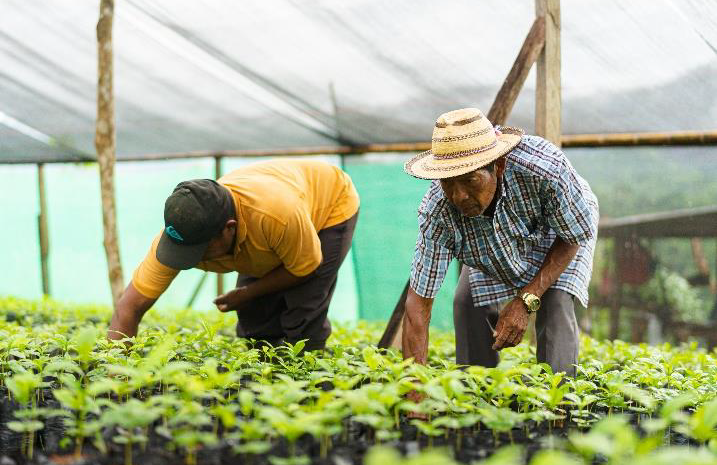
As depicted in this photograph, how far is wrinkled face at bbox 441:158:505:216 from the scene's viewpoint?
2.92 metres

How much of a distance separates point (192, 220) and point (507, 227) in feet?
4.25

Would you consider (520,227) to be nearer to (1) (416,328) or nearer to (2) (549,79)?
(1) (416,328)

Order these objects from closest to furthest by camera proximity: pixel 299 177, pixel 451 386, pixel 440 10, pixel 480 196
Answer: pixel 451 386
pixel 480 196
pixel 299 177
pixel 440 10

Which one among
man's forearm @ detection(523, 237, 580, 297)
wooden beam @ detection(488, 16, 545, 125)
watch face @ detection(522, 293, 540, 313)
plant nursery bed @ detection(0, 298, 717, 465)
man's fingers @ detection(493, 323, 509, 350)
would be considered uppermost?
wooden beam @ detection(488, 16, 545, 125)

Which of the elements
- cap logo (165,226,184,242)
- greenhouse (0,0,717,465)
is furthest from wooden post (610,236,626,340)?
cap logo (165,226,184,242)

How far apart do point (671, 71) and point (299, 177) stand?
8.43 ft

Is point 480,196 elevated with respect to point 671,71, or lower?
lower

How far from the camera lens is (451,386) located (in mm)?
2354

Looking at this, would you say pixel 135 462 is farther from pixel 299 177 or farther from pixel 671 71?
pixel 671 71

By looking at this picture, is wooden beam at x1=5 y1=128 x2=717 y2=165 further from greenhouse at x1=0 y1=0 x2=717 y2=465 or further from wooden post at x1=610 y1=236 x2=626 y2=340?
wooden post at x1=610 y1=236 x2=626 y2=340

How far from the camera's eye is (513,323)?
3.19 metres

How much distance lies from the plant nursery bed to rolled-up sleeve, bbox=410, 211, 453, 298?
347 millimetres

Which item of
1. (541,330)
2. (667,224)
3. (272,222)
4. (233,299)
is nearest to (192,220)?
(272,222)

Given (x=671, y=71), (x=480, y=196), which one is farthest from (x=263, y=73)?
(x=480, y=196)
